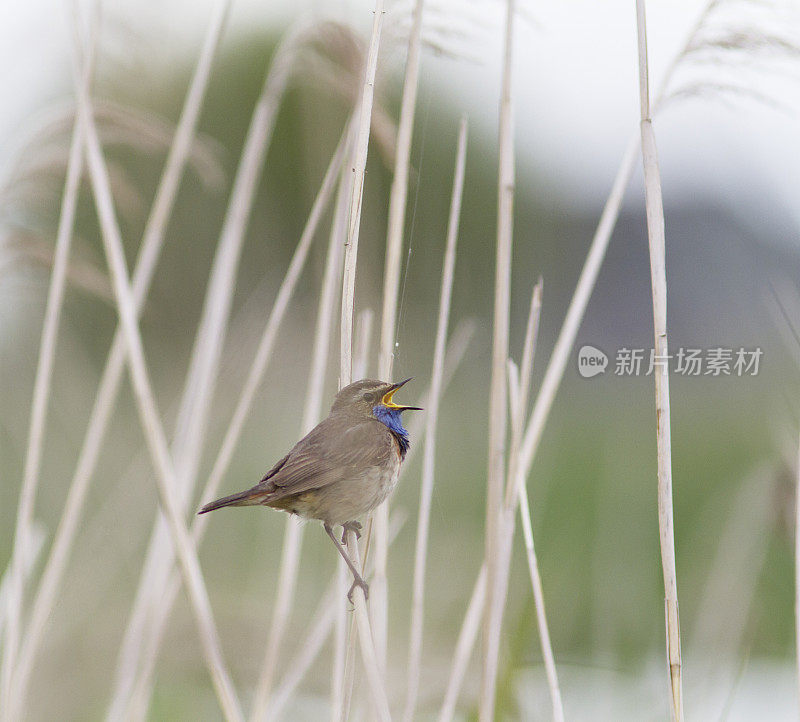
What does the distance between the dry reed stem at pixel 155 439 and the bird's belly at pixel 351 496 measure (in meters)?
0.24

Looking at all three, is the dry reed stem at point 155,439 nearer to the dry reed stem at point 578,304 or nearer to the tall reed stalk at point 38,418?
the tall reed stalk at point 38,418

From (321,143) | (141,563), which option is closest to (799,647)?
(321,143)

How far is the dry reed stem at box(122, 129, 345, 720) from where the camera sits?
134 centimetres

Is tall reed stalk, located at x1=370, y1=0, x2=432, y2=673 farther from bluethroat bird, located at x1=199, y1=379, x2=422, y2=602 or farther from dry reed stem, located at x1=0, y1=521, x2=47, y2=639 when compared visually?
dry reed stem, located at x1=0, y1=521, x2=47, y2=639

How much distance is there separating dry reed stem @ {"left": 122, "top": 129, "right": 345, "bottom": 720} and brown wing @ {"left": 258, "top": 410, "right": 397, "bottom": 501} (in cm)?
29

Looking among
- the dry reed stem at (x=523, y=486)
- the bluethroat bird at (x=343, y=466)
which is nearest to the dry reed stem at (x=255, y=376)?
the bluethroat bird at (x=343, y=466)

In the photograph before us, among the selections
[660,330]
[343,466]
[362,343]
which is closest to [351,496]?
[343,466]

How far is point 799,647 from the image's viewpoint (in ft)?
6.12

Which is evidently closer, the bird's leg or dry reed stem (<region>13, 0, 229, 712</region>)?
the bird's leg

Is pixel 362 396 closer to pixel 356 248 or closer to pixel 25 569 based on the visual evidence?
pixel 356 248

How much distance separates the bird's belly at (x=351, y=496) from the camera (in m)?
1.25

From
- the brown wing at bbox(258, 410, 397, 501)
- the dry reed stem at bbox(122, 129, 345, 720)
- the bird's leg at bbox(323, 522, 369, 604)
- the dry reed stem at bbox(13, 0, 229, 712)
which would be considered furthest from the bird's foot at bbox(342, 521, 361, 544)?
the dry reed stem at bbox(13, 0, 229, 712)

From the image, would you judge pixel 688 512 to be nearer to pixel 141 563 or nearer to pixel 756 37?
pixel 141 563

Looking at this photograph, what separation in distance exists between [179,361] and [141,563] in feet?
3.60
